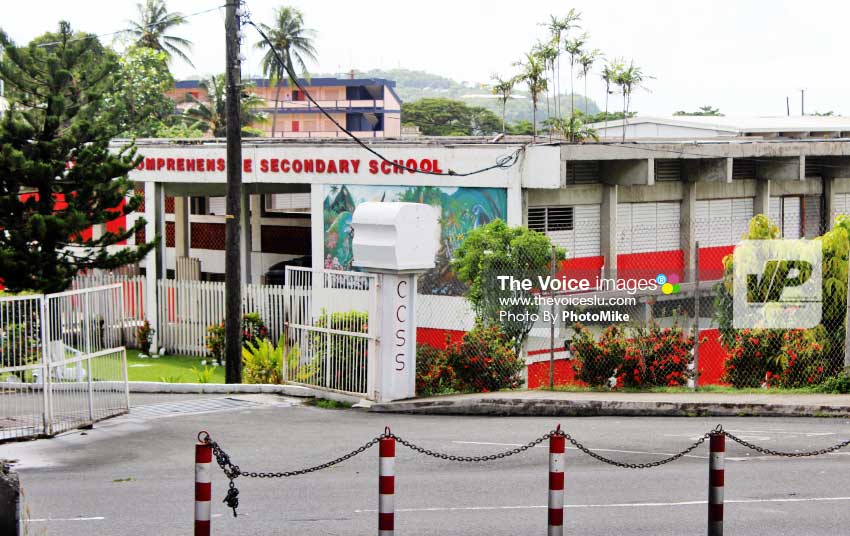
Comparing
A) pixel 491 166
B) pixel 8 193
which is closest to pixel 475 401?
pixel 491 166

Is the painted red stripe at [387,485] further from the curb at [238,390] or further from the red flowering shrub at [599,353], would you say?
the red flowering shrub at [599,353]

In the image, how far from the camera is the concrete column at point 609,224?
2888cm

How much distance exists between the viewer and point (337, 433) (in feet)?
49.8

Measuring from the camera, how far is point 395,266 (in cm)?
1662

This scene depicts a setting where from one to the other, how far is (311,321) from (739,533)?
1021cm

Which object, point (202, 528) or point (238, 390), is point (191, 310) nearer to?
point (238, 390)

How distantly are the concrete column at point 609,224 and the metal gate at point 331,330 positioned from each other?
11377 mm

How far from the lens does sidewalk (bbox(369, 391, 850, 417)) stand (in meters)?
16.1

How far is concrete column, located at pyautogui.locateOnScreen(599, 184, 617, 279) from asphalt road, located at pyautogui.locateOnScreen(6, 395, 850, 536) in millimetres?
13255

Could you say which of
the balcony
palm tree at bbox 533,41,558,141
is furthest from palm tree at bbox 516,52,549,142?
the balcony

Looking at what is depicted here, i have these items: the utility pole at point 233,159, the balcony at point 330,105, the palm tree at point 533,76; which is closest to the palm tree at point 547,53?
the palm tree at point 533,76

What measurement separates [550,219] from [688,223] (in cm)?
452

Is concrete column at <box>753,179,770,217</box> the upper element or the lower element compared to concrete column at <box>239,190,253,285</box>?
upper

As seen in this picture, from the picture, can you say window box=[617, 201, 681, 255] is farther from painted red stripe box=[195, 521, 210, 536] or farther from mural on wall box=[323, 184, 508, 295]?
painted red stripe box=[195, 521, 210, 536]
